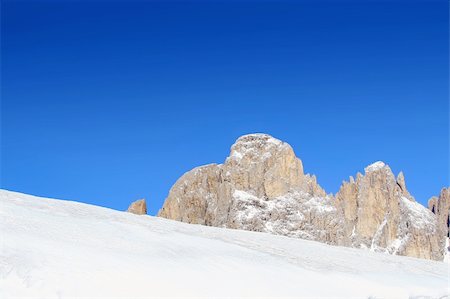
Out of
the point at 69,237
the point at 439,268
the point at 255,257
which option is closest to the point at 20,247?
the point at 69,237

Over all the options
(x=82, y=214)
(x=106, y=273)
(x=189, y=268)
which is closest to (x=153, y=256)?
(x=189, y=268)

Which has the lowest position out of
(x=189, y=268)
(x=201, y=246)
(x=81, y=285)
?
(x=81, y=285)

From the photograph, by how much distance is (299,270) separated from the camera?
44.3 feet

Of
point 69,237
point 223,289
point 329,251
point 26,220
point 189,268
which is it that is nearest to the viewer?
point 223,289

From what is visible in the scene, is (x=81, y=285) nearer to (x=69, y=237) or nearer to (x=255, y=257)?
(x=69, y=237)

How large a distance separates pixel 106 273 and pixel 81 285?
67 centimetres

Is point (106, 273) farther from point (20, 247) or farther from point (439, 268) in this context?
point (439, 268)

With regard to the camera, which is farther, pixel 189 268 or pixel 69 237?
pixel 69 237

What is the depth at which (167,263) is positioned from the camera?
479 inches

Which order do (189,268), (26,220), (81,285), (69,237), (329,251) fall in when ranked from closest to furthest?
(81,285), (189,268), (69,237), (26,220), (329,251)

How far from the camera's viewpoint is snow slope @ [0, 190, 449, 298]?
10656mm

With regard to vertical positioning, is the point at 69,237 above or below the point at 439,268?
below

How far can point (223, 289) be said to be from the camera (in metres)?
11.1

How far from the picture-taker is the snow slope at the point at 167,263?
1066cm
